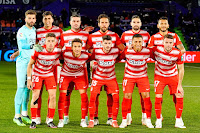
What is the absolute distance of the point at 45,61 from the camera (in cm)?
680

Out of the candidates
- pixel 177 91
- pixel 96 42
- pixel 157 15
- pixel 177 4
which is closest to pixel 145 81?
pixel 177 91

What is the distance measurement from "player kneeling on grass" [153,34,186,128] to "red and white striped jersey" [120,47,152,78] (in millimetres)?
211

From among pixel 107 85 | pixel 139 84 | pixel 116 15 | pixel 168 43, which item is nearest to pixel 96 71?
pixel 107 85

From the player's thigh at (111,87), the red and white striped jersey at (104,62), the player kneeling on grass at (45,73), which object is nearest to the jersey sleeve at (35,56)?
the player kneeling on grass at (45,73)

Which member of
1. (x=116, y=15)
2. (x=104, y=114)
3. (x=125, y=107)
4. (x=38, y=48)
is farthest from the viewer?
(x=116, y=15)

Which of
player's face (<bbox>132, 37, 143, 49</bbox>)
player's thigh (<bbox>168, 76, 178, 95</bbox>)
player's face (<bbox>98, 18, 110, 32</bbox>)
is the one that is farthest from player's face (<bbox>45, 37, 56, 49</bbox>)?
player's thigh (<bbox>168, 76, 178, 95</bbox>)

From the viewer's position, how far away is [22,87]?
7207mm

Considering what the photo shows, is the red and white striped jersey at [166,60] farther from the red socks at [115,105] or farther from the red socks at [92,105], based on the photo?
the red socks at [92,105]

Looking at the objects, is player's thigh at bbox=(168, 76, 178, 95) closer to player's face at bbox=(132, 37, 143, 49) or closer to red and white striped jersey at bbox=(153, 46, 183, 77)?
red and white striped jersey at bbox=(153, 46, 183, 77)

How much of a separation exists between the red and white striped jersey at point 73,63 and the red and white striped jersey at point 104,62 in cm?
18

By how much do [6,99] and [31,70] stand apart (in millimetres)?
3498

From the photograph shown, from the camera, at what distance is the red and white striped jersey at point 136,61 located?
689 centimetres

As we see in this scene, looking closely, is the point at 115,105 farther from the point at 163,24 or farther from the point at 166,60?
the point at 163,24

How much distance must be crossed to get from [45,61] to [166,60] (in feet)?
6.88
